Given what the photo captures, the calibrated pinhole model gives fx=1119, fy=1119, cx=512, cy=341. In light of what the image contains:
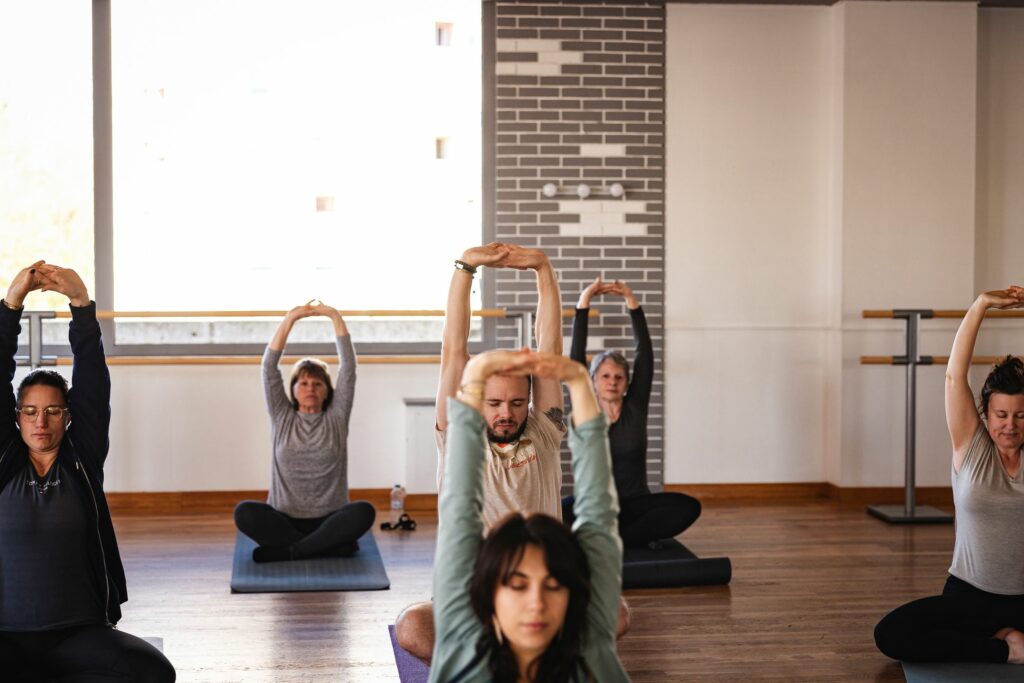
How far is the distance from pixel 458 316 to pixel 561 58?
140 inches

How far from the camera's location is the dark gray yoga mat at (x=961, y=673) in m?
3.10

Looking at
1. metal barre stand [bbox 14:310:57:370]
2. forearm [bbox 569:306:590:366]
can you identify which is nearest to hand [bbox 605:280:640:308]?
forearm [bbox 569:306:590:366]

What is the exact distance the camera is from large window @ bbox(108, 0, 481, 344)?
5816 mm

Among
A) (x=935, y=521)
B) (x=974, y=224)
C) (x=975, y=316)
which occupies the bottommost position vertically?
(x=935, y=521)

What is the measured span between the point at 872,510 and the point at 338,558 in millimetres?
2718

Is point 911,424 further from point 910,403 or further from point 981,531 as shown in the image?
point 981,531

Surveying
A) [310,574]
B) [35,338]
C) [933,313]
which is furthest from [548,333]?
[933,313]

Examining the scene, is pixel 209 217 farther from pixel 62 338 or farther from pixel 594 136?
pixel 594 136

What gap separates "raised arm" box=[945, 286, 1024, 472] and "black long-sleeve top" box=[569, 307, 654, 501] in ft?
5.04

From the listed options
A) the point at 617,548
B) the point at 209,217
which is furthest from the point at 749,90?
the point at 617,548

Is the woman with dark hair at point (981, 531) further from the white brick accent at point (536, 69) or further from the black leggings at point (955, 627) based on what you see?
the white brick accent at point (536, 69)

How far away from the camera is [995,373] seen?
10.5 ft

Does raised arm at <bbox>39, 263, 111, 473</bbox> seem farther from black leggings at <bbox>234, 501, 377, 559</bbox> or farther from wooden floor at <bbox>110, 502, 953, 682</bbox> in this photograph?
black leggings at <bbox>234, 501, 377, 559</bbox>

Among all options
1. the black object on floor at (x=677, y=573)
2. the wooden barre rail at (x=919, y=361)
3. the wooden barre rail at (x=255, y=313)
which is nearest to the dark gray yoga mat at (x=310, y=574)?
the black object on floor at (x=677, y=573)
